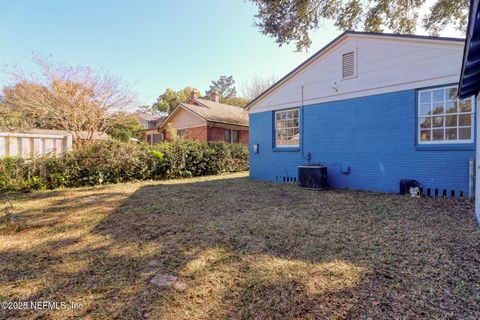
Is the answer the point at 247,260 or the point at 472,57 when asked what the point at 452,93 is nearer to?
the point at 472,57

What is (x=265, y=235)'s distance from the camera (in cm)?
387

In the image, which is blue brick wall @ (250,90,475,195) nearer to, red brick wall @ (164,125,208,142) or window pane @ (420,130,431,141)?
window pane @ (420,130,431,141)

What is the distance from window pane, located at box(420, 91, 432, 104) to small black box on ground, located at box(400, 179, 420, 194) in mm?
2177

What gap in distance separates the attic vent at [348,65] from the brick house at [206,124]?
400 inches

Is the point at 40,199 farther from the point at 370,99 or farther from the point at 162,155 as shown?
the point at 370,99

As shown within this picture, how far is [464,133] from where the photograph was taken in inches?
241

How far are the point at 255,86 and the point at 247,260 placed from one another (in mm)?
29143

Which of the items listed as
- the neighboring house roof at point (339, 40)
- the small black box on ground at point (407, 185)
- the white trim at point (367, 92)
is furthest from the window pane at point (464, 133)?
the neighboring house roof at point (339, 40)

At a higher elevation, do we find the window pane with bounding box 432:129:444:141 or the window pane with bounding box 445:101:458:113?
the window pane with bounding box 445:101:458:113

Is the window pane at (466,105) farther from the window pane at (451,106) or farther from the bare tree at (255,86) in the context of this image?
the bare tree at (255,86)

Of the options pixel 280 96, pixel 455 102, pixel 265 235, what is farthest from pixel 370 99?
pixel 265 235

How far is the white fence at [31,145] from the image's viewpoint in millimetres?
7543

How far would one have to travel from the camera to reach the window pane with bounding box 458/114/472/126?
6.04 metres

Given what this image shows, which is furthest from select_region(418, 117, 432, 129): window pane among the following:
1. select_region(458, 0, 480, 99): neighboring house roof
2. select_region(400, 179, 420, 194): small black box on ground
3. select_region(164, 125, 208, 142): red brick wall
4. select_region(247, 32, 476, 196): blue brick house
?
select_region(164, 125, 208, 142): red brick wall
